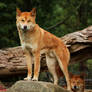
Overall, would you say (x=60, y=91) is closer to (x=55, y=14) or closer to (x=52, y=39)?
(x=52, y=39)

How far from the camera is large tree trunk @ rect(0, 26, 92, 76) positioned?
9070 mm

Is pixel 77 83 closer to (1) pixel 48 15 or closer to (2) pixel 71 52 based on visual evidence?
(2) pixel 71 52

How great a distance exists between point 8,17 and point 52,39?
607cm

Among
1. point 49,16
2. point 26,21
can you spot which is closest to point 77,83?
point 26,21

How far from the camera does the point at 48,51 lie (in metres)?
7.38

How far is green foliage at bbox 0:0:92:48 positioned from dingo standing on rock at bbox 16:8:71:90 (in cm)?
478

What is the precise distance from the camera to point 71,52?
9.34m

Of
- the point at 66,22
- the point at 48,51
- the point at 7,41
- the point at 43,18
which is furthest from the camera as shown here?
the point at 66,22

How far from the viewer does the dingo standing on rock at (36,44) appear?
21.5ft

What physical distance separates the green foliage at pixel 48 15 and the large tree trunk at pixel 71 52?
2.95 metres

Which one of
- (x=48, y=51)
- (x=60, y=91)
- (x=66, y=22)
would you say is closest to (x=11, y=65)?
(x=48, y=51)

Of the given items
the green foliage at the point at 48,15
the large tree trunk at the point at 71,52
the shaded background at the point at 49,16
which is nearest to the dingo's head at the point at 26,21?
the large tree trunk at the point at 71,52

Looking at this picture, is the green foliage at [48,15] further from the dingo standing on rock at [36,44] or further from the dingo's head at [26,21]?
the dingo's head at [26,21]

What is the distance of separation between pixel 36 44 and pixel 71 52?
2850 millimetres
